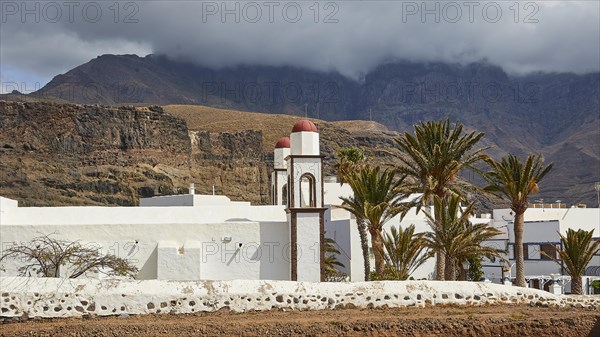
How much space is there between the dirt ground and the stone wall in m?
0.22

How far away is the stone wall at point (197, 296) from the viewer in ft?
49.8

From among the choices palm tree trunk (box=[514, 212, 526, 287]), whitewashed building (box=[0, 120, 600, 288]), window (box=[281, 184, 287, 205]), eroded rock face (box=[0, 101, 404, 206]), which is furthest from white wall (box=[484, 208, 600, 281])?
eroded rock face (box=[0, 101, 404, 206])

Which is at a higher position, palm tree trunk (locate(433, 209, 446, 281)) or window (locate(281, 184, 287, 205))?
window (locate(281, 184, 287, 205))

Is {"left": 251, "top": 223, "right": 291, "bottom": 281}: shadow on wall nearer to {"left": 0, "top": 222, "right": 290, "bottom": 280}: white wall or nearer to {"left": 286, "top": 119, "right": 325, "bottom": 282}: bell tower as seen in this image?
{"left": 0, "top": 222, "right": 290, "bottom": 280}: white wall

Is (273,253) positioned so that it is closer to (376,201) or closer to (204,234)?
(204,234)

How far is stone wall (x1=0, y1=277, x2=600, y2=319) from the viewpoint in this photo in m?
15.2

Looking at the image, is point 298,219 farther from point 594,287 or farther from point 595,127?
point 595,127

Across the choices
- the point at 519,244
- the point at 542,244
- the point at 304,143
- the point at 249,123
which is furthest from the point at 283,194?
the point at 249,123

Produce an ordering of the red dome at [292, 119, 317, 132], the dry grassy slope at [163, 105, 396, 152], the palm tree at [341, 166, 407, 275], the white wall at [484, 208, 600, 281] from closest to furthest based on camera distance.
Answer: the palm tree at [341, 166, 407, 275] → the red dome at [292, 119, 317, 132] → the white wall at [484, 208, 600, 281] → the dry grassy slope at [163, 105, 396, 152]

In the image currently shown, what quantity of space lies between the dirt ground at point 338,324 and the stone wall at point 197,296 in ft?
0.71

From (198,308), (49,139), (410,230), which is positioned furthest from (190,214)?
(49,139)

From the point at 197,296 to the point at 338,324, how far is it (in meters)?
3.17

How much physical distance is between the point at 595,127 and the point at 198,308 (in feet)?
645

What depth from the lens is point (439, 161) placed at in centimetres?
2536
